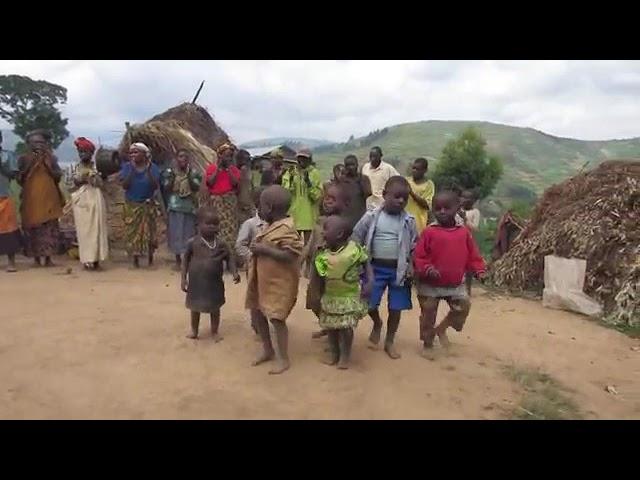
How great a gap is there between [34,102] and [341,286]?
1621cm

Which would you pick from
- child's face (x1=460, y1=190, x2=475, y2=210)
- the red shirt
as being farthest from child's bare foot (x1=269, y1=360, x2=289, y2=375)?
child's face (x1=460, y1=190, x2=475, y2=210)

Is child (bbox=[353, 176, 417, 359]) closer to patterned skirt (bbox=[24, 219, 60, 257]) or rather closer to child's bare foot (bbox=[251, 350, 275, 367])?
child's bare foot (bbox=[251, 350, 275, 367])

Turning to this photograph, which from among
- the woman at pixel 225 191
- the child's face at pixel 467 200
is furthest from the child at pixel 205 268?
the child's face at pixel 467 200

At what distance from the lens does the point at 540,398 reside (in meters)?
4.21

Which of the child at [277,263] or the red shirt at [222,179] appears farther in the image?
the red shirt at [222,179]

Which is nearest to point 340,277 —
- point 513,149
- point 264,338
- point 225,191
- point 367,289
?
point 367,289

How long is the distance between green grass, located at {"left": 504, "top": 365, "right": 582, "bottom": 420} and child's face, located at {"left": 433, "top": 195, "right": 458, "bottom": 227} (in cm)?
126

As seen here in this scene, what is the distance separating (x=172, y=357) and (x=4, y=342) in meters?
1.46

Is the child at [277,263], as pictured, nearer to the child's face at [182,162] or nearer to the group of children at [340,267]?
the group of children at [340,267]

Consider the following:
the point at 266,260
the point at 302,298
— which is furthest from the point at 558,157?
the point at 266,260

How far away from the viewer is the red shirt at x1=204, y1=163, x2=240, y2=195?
25.6 feet

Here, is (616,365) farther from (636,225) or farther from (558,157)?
(558,157)

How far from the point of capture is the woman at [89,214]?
8086 millimetres

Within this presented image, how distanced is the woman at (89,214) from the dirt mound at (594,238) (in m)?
5.51
